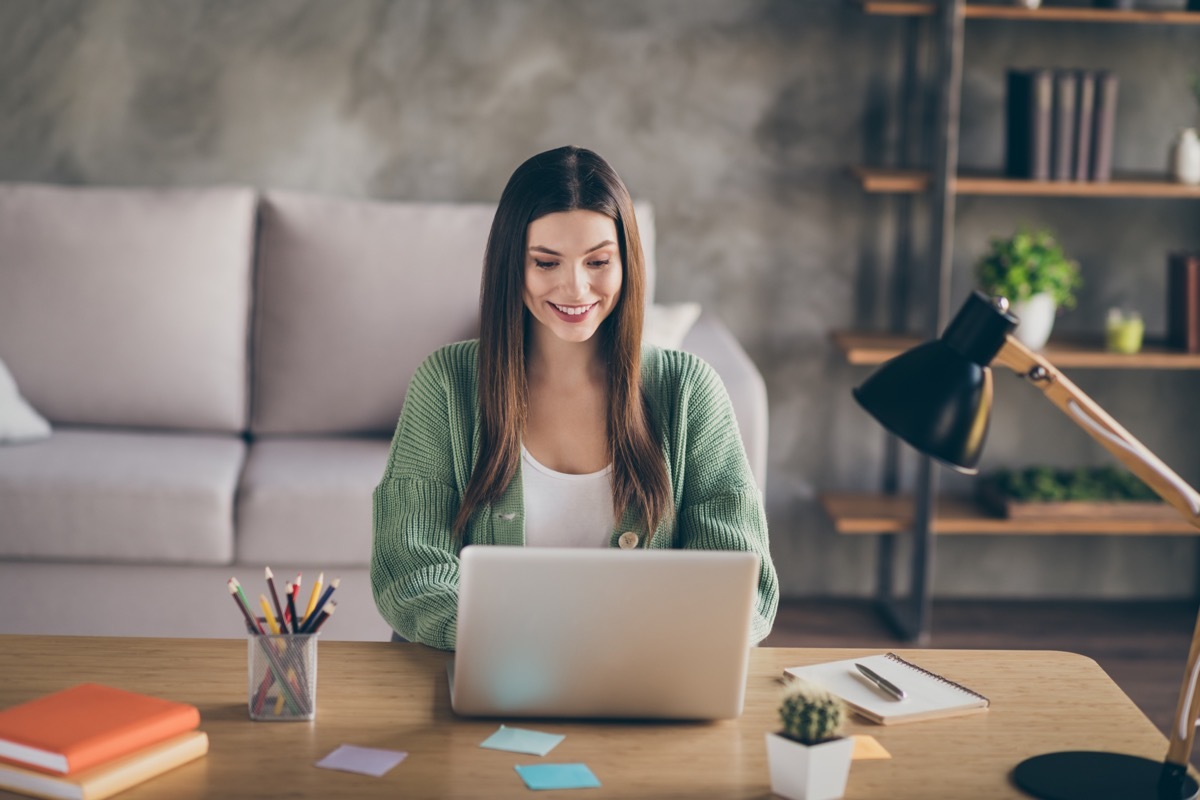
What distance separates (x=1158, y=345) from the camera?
3.51 meters

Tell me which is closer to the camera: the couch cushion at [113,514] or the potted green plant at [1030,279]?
the couch cushion at [113,514]

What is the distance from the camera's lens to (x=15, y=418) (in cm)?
301

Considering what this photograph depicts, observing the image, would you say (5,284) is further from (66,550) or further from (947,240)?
(947,240)

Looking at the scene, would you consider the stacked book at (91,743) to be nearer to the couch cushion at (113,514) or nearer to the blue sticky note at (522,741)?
the blue sticky note at (522,741)

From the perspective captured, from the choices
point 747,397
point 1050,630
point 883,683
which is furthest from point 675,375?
point 1050,630

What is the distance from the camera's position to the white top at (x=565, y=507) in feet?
6.00

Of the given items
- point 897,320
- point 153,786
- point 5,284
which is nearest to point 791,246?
point 897,320

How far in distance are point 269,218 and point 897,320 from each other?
157 centimetres

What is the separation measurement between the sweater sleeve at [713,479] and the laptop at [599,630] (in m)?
0.37

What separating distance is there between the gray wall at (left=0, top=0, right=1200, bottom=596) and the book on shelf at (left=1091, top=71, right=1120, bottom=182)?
0.29m

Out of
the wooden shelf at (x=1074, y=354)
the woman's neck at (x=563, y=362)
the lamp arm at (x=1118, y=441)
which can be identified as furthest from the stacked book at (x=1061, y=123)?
the lamp arm at (x=1118, y=441)

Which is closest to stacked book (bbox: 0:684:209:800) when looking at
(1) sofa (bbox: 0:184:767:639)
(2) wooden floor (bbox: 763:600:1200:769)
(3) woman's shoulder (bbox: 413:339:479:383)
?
(3) woman's shoulder (bbox: 413:339:479:383)

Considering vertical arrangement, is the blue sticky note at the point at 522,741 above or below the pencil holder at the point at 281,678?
below

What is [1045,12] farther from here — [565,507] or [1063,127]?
[565,507]
